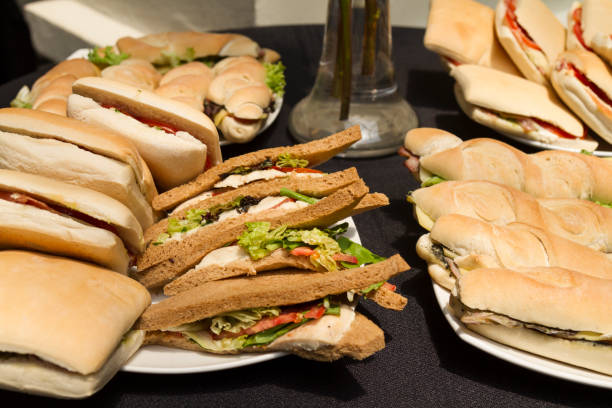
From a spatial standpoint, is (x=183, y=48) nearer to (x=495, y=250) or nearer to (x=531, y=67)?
(x=531, y=67)

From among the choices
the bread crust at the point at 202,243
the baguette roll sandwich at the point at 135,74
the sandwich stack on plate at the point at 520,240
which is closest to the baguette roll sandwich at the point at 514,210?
the sandwich stack on plate at the point at 520,240

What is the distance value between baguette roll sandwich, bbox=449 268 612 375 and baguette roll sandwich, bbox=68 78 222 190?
3.98 ft

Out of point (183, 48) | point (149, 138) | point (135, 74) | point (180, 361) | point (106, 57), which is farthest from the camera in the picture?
point (183, 48)

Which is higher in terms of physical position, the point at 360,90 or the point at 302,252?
the point at 360,90

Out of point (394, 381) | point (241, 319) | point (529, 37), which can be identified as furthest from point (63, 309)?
point (529, 37)

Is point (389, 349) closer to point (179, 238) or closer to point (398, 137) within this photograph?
point (179, 238)

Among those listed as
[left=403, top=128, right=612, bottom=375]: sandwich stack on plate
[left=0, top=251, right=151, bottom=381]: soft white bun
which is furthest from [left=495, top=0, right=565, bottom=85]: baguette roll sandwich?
[left=0, top=251, right=151, bottom=381]: soft white bun

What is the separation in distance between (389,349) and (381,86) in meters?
1.72

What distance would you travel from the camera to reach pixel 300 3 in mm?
6773

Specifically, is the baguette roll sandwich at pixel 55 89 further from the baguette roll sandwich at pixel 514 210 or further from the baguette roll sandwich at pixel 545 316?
the baguette roll sandwich at pixel 545 316

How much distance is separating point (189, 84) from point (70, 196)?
5.24 feet

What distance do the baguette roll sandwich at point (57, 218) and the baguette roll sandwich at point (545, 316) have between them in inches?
47.2

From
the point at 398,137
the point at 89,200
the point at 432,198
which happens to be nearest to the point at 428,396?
the point at 432,198

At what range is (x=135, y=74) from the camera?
10.4 ft
